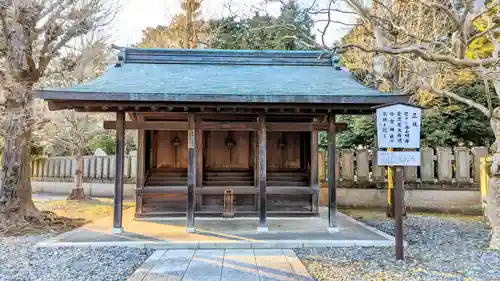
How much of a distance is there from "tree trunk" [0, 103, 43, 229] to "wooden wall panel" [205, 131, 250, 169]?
163 inches

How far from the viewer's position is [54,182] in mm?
14758

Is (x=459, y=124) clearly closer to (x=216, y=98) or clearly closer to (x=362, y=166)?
(x=362, y=166)

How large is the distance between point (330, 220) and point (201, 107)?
3.46 meters

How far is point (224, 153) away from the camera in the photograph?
28.7ft

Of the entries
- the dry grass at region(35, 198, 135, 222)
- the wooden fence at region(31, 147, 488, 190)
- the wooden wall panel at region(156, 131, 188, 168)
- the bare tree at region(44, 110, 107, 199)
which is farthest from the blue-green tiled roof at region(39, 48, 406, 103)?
the bare tree at region(44, 110, 107, 199)

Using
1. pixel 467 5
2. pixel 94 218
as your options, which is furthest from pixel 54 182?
pixel 467 5

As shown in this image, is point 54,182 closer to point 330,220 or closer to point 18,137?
point 18,137

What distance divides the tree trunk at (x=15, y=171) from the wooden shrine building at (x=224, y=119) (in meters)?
1.59

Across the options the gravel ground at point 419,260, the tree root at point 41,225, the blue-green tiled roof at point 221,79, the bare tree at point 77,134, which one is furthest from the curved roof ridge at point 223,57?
the gravel ground at point 419,260

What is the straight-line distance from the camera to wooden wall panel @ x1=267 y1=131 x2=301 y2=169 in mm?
8844

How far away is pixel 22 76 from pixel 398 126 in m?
7.79

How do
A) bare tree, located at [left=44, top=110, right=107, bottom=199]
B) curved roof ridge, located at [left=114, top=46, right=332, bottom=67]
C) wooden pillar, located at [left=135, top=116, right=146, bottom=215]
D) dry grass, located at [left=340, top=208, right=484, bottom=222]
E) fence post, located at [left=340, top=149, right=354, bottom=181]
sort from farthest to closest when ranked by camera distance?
bare tree, located at [left=44, top=110, right=107, bottom=199] → fence post, located at [left=340, top=149, right=354, bottom=181] → dry grass, located at [left=340, top=208, right=484, bottom=222] → curved roof ridge, located at [left=114, top=46, right=332, bottom=67] → wooden pillar, located at [left=135, top=116, right=146, bottom=215]

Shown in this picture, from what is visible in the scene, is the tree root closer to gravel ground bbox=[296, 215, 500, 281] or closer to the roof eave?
the roof eave

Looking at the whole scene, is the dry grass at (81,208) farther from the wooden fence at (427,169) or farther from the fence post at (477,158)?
the fence post at (477,158)
